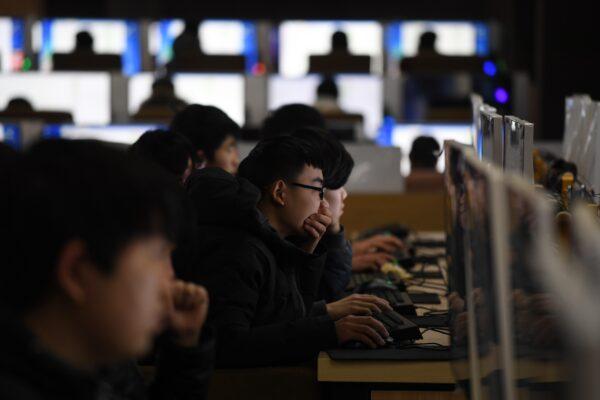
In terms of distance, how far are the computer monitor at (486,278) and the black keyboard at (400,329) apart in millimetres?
747

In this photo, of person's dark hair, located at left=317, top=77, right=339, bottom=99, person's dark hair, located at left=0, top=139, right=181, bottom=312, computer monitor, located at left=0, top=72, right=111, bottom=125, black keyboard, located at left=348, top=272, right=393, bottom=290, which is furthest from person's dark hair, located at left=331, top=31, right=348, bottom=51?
person's dark hair, located at left=0, top=139, right=181, bottom=312

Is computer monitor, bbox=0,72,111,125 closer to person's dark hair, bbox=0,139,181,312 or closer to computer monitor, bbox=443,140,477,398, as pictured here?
computer monitor, bbox=443,140,477,398

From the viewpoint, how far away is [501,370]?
146 centimetres

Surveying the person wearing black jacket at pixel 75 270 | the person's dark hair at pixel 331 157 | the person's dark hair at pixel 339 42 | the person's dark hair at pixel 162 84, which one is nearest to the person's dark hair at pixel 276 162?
the person's dark hair at pixel 331 157

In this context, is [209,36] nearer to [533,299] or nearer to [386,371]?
[386,371]

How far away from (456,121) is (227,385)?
5.99 m

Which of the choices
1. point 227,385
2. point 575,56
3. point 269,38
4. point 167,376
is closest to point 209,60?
point 269,38

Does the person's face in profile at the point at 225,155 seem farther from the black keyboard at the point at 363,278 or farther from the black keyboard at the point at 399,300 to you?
the black keyboard at the point at 399,300

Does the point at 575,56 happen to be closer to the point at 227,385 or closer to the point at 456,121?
the point at 456,121

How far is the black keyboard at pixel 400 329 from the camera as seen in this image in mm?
2598

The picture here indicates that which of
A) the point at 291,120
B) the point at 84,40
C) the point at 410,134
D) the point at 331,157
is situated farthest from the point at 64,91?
the point at 331,157

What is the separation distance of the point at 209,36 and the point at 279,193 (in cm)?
850

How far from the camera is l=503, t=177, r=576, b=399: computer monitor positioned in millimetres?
970

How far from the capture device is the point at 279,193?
282 cm
